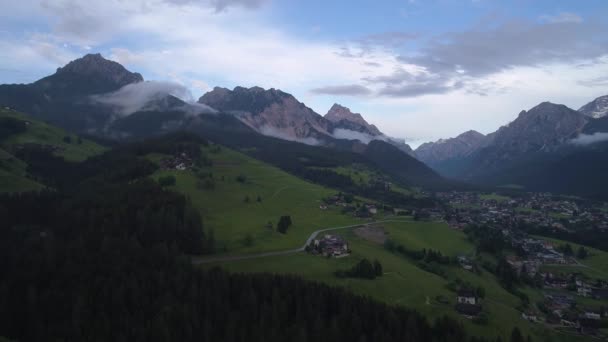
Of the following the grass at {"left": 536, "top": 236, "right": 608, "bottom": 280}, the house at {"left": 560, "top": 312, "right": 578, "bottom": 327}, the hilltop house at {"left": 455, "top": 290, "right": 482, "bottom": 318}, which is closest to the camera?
the hilltop house at {"left": 455, "top": 290, "right": 482, "bottom": 318}

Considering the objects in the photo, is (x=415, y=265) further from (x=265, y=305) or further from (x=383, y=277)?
(x=265, y=305)

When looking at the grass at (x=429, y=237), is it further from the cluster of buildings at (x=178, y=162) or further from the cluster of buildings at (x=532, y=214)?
the cluster of buildings at (x=178, y=162)

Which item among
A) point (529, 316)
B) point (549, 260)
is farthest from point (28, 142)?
point (549, 260)

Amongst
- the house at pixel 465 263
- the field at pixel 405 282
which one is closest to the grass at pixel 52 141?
the field at pixel 405 282

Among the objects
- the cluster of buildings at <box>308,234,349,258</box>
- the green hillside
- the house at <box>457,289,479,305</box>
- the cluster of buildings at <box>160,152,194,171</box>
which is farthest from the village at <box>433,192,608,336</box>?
the green hillside

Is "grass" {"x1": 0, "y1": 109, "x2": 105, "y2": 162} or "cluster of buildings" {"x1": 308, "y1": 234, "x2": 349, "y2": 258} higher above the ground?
"grass" {"x1": 0, "y1": 109, "x2": 105, "y2": 162}

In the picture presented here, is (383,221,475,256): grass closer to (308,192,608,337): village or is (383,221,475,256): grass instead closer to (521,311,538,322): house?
(308,192,608,337): village

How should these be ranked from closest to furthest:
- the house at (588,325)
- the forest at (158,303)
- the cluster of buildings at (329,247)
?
1. the forest at (158,303)
2. the house at (588,325)
3. the cluster of buildings at (329,247)
